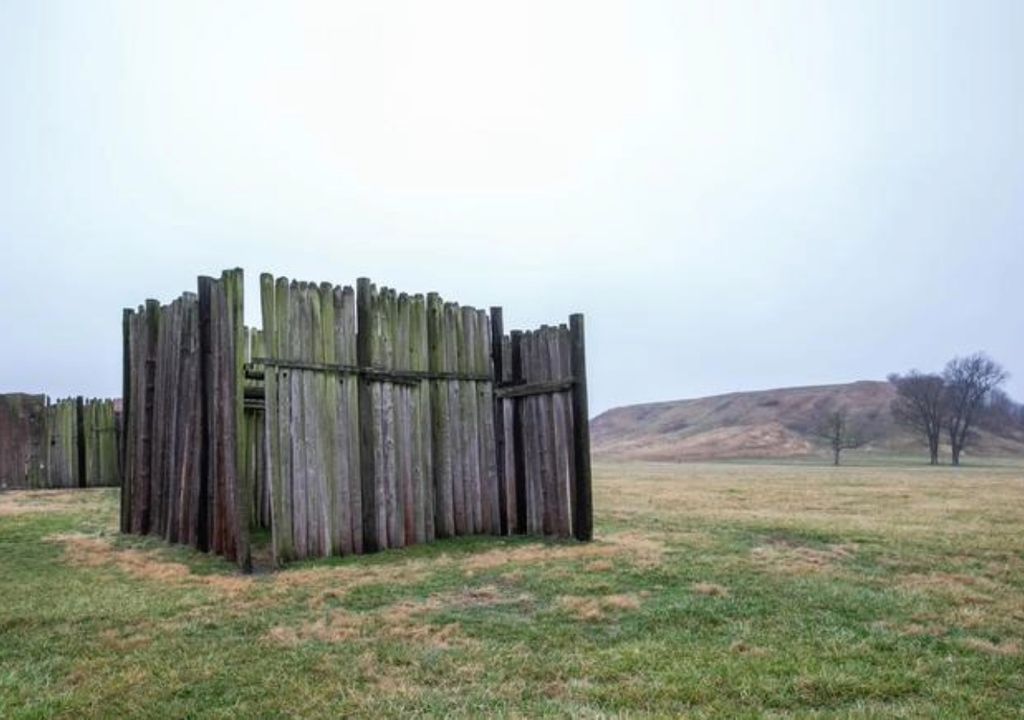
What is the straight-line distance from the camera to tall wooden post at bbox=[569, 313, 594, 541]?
10258mm

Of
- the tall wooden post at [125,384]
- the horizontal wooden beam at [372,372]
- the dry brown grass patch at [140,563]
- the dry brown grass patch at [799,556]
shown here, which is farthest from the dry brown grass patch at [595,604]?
the tall wooden post at [125,384]

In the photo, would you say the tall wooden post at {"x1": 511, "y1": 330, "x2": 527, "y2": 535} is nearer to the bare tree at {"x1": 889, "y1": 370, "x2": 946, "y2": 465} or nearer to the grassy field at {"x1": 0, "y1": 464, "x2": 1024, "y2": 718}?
the grassy field at {"x1": 0, "y1": 464, "x2": 1024, "y2": 718}

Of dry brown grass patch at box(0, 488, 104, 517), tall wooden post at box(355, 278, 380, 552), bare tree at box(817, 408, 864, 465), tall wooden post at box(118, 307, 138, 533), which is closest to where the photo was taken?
tall wooden post at box(355, 278, 380, 552)

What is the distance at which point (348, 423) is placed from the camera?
9.37 m


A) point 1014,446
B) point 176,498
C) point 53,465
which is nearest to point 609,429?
point 1014,446

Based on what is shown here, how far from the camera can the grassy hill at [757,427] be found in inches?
3191

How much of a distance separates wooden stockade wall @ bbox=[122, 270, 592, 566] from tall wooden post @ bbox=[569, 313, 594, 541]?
25 mm

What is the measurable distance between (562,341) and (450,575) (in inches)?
153

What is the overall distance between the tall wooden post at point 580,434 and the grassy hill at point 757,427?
208 feet

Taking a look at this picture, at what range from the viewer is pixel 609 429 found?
427 ft

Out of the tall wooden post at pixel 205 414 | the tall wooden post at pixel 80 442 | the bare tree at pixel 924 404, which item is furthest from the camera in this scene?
the bare tree at pixel 924 404

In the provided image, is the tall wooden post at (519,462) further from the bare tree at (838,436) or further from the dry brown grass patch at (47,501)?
the bare tree at (838,436)

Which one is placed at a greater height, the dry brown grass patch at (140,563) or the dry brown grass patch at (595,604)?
the dry brown grass patch at (140,563)

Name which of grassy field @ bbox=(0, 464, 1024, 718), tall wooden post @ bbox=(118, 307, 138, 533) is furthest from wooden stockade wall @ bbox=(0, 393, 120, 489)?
grassy field @ bbox=(0, 464, 1024, 718)
